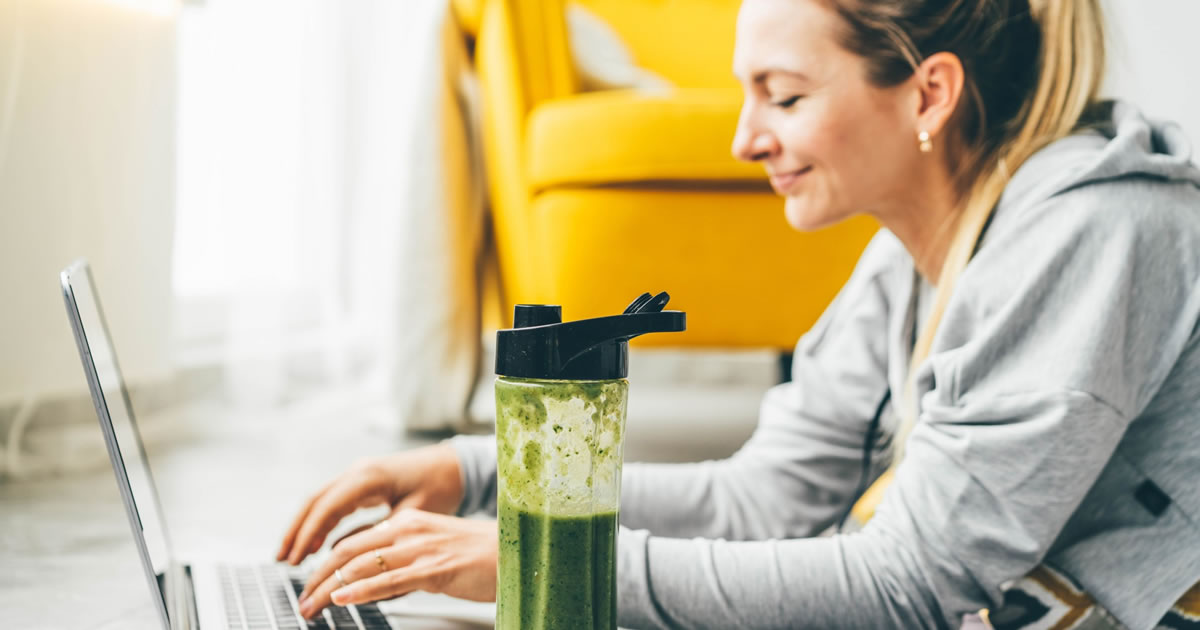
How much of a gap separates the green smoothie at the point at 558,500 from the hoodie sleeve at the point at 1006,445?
6.8 inches

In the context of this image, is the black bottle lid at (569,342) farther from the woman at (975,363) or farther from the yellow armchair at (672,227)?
the yellow armchair at (672,227)

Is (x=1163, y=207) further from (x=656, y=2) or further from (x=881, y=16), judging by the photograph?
(x=656, y=2)

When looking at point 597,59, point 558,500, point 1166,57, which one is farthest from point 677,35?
point 558,500

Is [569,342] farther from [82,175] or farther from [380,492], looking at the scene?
[82,175]

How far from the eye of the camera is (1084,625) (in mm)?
667

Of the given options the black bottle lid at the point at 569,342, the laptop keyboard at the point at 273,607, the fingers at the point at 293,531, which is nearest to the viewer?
the black bottle lid at the point at 569,342

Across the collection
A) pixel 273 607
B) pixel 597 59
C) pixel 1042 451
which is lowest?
pixel 273 607

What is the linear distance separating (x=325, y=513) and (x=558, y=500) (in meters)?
0.33

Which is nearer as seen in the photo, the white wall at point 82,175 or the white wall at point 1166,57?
the white wall at point 1166,57

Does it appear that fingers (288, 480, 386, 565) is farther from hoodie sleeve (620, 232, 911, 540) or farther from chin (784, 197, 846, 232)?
chin (784, 197, 846, 232)

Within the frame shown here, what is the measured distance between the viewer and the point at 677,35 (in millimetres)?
2182

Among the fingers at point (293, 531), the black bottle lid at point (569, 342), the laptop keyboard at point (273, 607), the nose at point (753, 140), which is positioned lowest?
the laptop keyboard at point (273, 607)

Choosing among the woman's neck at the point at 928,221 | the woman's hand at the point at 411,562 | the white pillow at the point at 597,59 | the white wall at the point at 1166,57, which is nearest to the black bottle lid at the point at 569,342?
the woman's hand at the point at 411,562

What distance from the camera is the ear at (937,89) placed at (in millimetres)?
759
